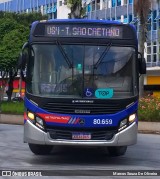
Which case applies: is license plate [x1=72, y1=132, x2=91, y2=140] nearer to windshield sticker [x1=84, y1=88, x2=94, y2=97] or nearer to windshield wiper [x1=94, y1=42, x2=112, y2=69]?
windshield sticker [x1=84, y1=88, x2=94, y2=97]

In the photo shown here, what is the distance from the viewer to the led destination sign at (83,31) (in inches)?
482

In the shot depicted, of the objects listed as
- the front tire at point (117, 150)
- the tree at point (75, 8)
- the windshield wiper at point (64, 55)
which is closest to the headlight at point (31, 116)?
the windshield wiper at point (64, 55)

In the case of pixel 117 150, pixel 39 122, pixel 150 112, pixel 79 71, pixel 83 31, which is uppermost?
pixel 83 31

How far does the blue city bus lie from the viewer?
11695 millimetres

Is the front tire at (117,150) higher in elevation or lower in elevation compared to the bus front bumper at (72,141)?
lower

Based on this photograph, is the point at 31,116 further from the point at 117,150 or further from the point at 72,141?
the point at 117,150

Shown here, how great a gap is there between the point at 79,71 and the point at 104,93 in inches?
31.2

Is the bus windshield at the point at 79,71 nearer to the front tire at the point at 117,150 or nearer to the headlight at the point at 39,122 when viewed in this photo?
the headlight at the point at 39,122

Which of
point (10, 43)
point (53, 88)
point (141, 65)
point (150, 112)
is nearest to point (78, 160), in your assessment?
point (53, 88)

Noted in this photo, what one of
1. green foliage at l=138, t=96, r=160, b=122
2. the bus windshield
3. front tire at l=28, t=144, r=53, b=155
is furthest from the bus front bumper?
green foliage at l=138, t=96, r=160, b=122

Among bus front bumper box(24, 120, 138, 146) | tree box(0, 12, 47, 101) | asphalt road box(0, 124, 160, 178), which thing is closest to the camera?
asphalt road box(0, 124, 160, 178)

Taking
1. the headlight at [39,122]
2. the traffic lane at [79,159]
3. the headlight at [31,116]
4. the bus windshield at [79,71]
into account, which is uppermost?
the bus windshield at [79,71]

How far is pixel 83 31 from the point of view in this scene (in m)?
12.3

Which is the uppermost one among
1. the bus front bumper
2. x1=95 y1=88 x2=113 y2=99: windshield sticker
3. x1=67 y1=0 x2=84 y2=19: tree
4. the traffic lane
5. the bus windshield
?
x1=67 y1=0 x2=84 y2=19: tree
